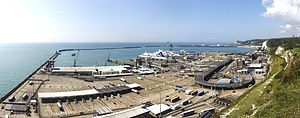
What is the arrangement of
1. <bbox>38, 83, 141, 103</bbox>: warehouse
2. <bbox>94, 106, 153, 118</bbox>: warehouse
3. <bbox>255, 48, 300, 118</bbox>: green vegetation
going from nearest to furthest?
<bbox>255, 48, 300, 118</bbox>: green vegetation
<bbox>94, 106, 153, 118</bbox>: warehouse
<bbox>38, 83, 141, 103</bbox>: warehouse

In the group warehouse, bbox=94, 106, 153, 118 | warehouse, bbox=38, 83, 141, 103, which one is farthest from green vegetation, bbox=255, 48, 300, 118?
warehouse, bbox=38, 83, 141, 103

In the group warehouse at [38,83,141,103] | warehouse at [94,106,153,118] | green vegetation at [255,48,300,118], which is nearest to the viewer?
green vegetation at [255,48,300,118]

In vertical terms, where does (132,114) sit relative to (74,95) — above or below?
above

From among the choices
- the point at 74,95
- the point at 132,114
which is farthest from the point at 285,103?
the point at 74,95

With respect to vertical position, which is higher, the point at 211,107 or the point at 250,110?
the point at 250,110

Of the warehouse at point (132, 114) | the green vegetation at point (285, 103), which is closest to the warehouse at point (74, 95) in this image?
the warehouse at point (132, 114)

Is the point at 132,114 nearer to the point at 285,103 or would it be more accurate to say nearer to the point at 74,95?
the point at 74,95

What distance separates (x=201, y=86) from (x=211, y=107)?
36.1 ft

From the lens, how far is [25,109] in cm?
2558

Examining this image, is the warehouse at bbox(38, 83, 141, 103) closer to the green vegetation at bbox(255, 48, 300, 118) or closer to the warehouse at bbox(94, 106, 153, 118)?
the warehouse at bbox(94, 106, 153, 118)

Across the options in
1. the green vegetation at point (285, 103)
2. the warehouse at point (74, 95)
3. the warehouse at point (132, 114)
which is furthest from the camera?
the warehouse at point (74, 95)

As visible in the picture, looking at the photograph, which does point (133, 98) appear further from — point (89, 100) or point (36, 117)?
point (36, 117)

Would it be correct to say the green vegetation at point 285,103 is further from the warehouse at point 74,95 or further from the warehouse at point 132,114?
the warehouse at point 74,95

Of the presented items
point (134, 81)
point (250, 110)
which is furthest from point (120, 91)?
point (250, 110)
